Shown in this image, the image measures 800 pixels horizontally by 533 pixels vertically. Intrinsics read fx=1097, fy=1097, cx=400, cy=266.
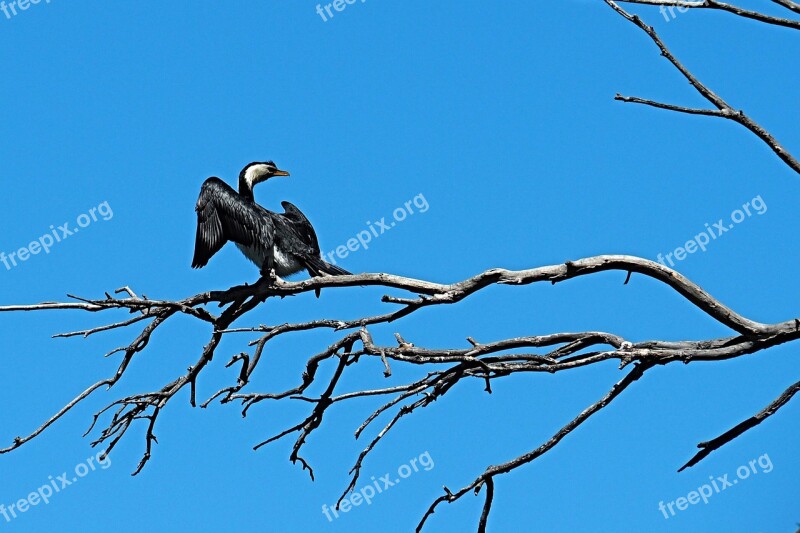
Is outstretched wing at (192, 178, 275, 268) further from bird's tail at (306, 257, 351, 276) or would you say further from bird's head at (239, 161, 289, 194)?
bird's head at (239, 161, 289, 194)

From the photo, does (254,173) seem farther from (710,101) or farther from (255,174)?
(710,101)

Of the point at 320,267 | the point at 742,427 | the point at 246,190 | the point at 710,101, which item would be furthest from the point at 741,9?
the point at 246,190

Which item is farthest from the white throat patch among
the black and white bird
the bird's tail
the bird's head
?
the bird's tail

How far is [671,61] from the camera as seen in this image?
375cm

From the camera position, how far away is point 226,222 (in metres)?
6.23

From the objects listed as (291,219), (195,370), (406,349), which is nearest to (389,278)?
(406,349)

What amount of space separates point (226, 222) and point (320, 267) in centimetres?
61

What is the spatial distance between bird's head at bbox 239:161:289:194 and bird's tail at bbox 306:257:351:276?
3.74ft

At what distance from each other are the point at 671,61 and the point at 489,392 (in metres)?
1.29

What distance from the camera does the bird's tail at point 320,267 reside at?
597 cm

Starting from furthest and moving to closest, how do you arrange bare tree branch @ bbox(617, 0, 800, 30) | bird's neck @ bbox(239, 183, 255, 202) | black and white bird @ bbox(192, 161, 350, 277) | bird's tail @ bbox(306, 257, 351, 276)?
bird's neck @ bbox(239, 183, 255, 202)
black and white bird @ bbox(192, 161, 350, 277)
bird's tail @ bbox(306, 257, 351, 276)
bare tree branch @ bbox(617, 0, 800, 30)

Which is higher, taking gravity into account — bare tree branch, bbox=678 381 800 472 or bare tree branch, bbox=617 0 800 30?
bare tree branch, bbox=617 0 800 30

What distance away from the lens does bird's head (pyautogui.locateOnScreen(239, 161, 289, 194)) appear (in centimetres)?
718

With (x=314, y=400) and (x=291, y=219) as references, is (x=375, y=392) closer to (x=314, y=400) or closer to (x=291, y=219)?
(x=314, y=400)
